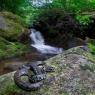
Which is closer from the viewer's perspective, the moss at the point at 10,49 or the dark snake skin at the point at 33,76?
the dark snake skin at the point at 33,76

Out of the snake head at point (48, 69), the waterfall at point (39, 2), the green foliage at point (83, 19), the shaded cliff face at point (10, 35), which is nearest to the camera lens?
the snake head at point (48, 69)

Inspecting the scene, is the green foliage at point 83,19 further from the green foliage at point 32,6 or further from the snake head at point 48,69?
the snake head at point 48,69

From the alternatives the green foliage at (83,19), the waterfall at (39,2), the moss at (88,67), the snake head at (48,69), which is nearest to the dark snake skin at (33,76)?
the snake head at (48,69)

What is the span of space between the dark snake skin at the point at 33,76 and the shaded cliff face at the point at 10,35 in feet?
31.5

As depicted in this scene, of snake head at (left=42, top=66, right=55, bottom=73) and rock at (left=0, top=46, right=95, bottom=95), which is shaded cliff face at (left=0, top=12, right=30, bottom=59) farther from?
snake head at (left=42, top=66, right=55, bottom=73)

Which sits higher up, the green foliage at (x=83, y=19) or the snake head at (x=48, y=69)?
the snake head at (x=48, y=69)

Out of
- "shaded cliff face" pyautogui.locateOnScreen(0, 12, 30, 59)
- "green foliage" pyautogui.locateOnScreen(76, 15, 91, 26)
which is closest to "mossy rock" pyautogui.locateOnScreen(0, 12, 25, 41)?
"shaded cliff face" pyautogui.locateOnScreen(0, 12, 30, 59)

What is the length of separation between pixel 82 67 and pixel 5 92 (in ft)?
3.42

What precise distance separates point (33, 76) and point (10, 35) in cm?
1323

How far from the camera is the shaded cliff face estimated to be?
1428 cm

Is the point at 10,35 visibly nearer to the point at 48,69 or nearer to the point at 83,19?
the point at 83,19

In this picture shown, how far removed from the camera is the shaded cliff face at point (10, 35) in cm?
1428

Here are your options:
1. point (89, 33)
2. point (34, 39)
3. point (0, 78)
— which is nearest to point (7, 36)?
point (34, 39)

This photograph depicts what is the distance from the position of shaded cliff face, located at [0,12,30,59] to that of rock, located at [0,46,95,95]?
374 inches
